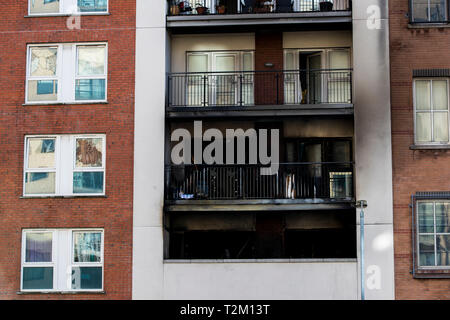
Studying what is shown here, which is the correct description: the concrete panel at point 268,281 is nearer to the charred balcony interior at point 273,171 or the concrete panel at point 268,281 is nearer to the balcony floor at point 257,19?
the charred balcony interior at point 273,171

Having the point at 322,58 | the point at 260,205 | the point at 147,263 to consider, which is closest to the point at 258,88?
the point at 322,58

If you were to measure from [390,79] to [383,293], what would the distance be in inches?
250

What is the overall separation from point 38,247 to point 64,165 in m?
2.64

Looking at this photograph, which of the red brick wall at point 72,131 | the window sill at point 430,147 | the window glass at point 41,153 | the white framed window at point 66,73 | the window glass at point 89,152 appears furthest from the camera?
the white framed window at point 66,73

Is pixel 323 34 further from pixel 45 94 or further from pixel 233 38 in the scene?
pixel 45 94

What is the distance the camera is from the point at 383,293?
18.4 m

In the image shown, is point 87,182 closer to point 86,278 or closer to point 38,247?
point 38,247

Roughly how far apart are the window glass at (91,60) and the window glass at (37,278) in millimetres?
6236

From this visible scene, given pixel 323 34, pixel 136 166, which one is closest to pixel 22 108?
pixel 136 166

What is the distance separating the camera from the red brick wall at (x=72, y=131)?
19375mm

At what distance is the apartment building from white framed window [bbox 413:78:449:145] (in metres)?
1.10

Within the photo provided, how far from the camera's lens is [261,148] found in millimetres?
20625

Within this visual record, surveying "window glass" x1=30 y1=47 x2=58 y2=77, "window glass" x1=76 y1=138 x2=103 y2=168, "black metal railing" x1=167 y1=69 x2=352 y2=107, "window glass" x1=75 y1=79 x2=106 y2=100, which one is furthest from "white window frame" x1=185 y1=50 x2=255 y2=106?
"window glass" x1=30 y1=47 x2=58 y2=77

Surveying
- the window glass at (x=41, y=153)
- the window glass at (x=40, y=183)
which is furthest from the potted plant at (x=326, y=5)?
the window glass at (x=40, y=183)
